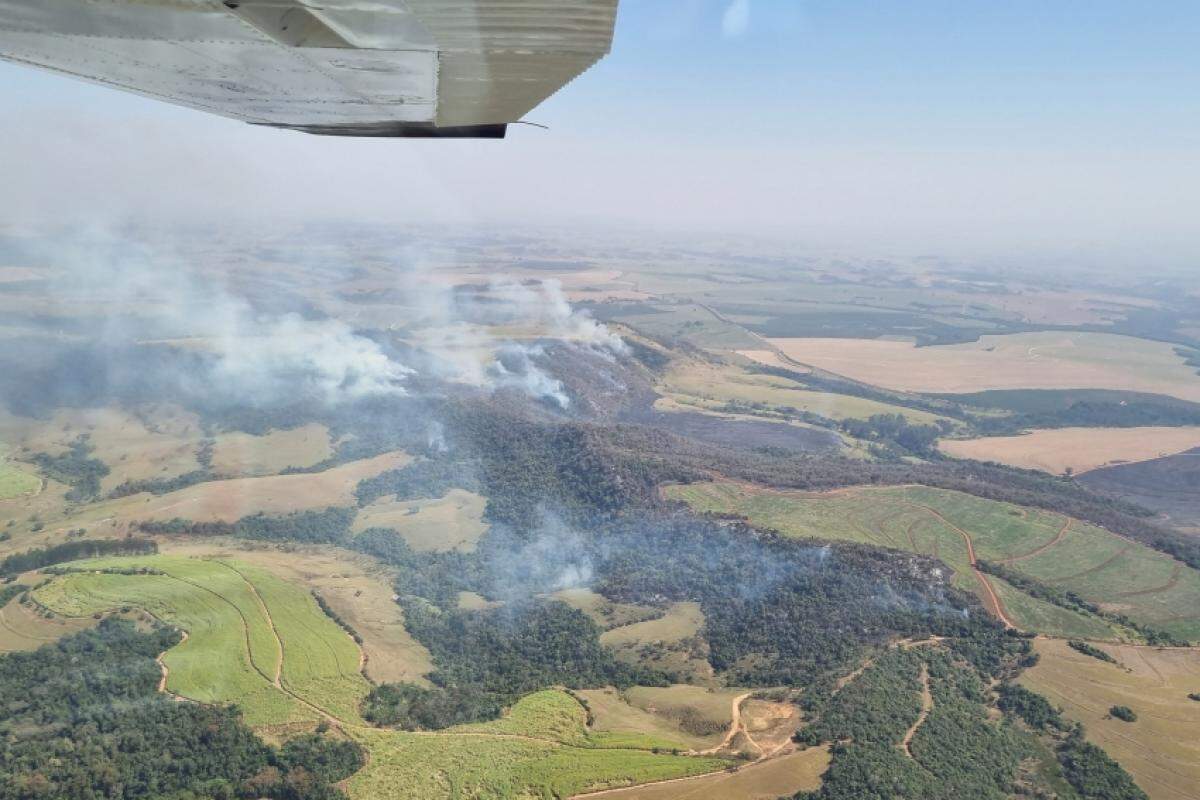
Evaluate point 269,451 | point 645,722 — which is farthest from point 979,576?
point 269,451

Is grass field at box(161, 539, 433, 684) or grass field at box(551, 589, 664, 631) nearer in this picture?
grass field at box(161, 539, 433, 684)

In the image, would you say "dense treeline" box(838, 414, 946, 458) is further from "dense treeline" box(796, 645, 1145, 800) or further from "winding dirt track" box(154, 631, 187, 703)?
"winding dirt track" box(154, 631, 187, 703)

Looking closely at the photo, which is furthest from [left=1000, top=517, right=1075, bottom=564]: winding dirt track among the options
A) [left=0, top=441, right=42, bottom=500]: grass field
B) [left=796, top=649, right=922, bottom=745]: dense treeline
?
[left=0, top=441, right=42, bottom=500]: grass field

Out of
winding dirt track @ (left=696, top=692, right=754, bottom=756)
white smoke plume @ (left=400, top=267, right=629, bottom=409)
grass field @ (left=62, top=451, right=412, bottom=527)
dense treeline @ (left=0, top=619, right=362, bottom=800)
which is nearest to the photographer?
dense treeline @ (left=0, top=619, right=362, bottom=800)

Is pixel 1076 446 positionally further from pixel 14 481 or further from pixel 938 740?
pixel 14 481

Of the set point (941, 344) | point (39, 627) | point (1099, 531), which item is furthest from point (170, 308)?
point (941, 344)
